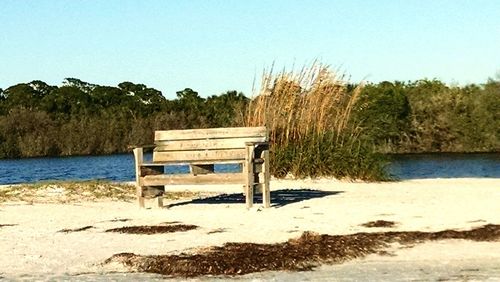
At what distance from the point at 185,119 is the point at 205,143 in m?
48.0

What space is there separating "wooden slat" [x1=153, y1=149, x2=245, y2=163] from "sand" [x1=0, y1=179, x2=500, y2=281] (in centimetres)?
73

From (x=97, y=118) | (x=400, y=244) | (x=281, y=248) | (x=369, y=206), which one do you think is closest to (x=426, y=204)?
(x=369, y=206)

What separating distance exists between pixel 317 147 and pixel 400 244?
25.7 ft

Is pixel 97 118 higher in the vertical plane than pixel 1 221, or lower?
higher

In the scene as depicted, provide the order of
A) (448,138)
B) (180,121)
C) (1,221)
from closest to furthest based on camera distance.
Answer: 1. (1,221)
2. (448,138)
3. (180,121)

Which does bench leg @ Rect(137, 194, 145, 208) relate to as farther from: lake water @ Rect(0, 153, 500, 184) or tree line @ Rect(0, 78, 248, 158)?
tree line @ Rect(0, 78, 248, 158)

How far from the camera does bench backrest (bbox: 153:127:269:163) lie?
10344 mm

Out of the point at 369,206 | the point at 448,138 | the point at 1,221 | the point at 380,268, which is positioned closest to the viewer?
the point at 380,268

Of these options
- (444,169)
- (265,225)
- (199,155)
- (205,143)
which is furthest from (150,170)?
(444,169)

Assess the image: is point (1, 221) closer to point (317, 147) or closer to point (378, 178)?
point (317, 147)

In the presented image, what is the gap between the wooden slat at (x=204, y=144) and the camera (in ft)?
34.2

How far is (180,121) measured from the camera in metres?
57.9

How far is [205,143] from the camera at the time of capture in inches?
416

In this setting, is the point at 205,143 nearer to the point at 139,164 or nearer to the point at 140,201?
the point at 139,164
